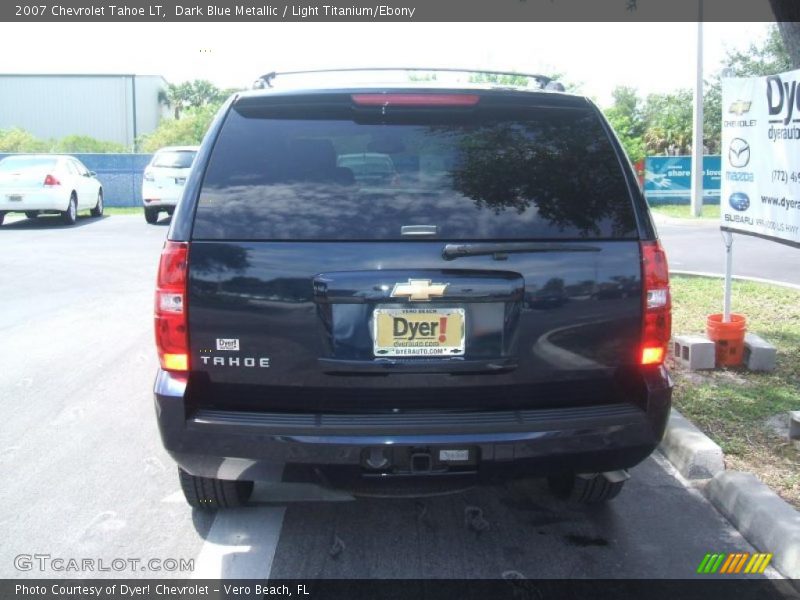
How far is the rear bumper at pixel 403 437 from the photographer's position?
10.9 ft

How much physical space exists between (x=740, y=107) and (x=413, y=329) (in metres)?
4.46

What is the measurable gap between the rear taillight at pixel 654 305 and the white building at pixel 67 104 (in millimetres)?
58984

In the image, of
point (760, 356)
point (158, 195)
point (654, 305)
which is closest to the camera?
point (654, 305)

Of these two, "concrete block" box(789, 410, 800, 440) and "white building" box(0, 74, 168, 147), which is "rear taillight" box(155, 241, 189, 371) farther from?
"white building" box(0, 74, 168, 147)

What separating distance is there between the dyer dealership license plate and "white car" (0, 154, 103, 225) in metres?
17.8

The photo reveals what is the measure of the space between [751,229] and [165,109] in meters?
66.6

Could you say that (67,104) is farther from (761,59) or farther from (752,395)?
(752,395)

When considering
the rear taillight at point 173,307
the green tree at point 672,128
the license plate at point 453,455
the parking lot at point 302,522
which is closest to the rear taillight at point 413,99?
the rear taillight at point 173,307

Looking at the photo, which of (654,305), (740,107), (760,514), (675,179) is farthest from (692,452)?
(675,179)

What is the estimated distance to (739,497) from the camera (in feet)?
14.1

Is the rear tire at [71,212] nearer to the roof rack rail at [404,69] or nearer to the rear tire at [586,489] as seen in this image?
the roof rack rail at [404,69]

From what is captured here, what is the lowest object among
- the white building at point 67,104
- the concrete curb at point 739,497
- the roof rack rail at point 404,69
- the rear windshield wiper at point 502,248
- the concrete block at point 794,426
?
the concrete curb at point 739,497

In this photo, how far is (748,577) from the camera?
375cm

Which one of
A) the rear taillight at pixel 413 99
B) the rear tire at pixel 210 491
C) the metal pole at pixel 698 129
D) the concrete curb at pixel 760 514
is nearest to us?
the rear taillight at pixel 413 99
